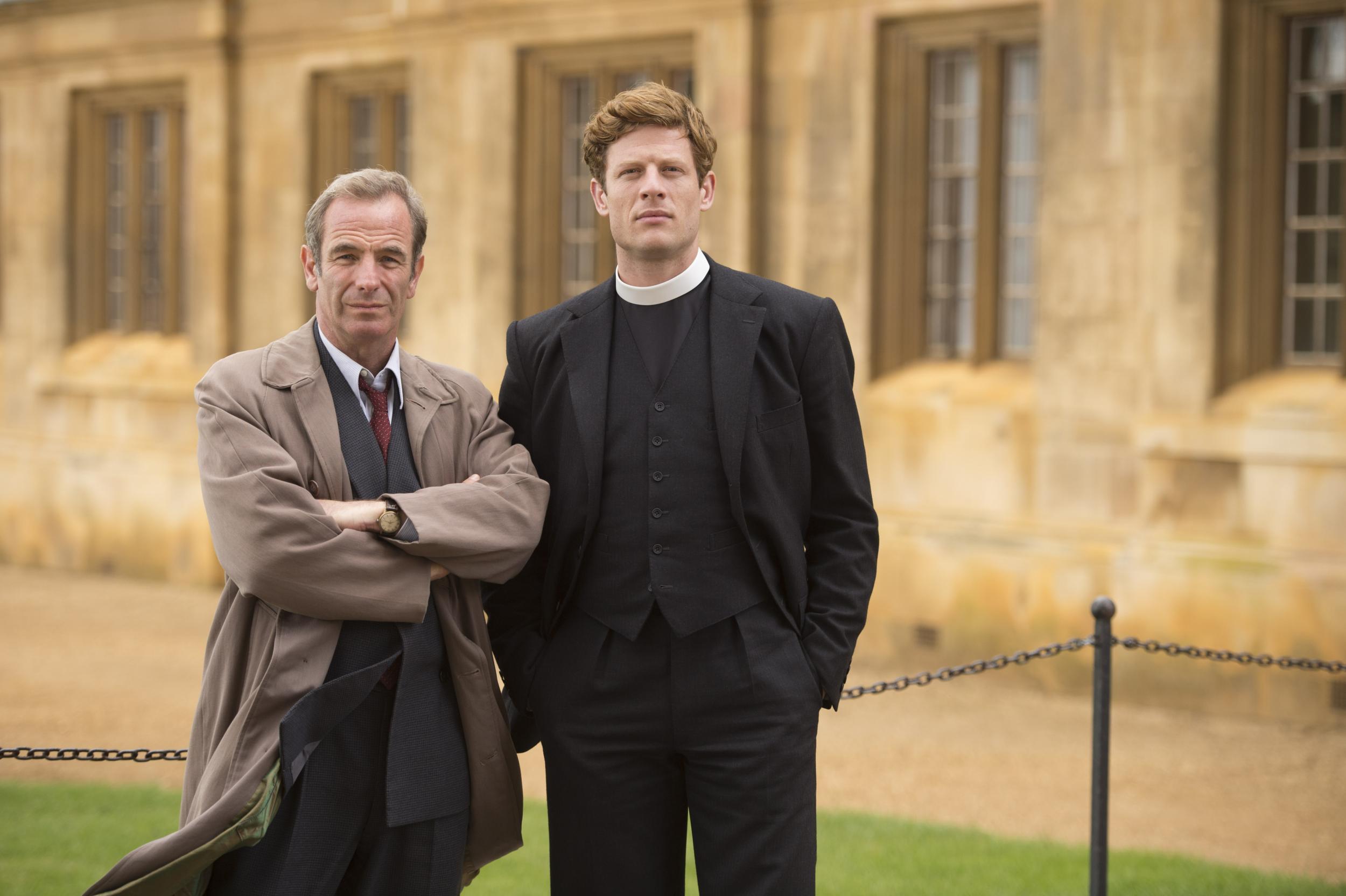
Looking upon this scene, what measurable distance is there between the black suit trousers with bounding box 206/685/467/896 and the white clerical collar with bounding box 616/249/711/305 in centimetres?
A: 93

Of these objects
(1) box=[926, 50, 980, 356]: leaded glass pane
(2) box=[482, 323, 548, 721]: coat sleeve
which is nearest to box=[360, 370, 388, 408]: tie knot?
(2) box=[482, 323, 548, 721]: coat sleeve

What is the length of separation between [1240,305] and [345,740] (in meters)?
7.26

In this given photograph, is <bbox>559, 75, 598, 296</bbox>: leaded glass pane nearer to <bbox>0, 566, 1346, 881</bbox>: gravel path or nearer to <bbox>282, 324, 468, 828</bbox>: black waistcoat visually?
<bbox>0, 566, 1346, 881</bbox>: gravel path

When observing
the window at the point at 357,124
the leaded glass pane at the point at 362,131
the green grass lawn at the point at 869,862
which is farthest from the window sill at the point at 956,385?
the leaded glass pane at the point at 362,131

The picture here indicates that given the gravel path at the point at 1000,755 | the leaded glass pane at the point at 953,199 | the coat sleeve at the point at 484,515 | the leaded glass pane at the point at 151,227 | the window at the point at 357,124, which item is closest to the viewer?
the coat sleeve at the point at 484,515

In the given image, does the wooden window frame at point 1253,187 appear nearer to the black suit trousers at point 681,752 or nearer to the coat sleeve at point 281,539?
the black suit trousers at point 681,752

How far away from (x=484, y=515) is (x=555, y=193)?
9244 millimetres

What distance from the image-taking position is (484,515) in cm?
295

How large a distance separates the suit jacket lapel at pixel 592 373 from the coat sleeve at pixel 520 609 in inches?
5.8

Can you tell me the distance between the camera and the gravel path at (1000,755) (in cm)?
681

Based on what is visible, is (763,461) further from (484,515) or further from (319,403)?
(319,403)

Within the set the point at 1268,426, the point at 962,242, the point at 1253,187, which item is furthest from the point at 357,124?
the point at 1268,426

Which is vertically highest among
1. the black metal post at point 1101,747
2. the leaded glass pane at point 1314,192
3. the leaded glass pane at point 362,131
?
the leaded glass pane at point 362,131

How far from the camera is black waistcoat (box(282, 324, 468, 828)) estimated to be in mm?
2854
